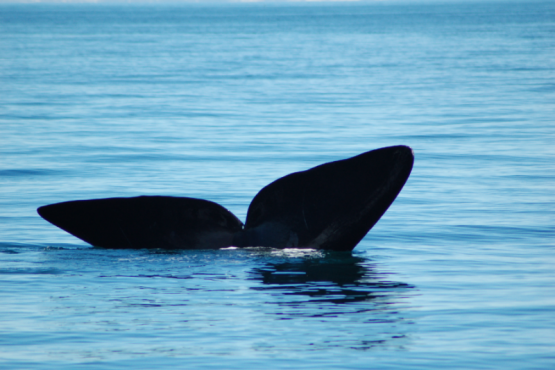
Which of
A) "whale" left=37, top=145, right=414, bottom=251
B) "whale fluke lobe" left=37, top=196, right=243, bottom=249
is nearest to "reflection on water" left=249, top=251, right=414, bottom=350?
"whale" left=37, top=145, right=414, bottom=251

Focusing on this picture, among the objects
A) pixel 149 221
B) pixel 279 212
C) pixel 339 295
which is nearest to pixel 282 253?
pixel 279 212

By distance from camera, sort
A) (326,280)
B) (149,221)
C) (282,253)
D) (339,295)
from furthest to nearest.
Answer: (282,253)
(326,280)
(149,221)
(339,295)

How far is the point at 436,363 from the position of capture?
553 cm

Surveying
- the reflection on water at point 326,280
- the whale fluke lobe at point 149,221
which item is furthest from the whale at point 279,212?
the reflection on water at point 326,280

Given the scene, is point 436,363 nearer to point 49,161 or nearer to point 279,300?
point 279,300

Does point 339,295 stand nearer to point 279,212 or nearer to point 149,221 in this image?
point 279,212

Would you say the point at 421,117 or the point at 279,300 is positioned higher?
the point at 421,117

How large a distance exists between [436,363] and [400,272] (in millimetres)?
2659

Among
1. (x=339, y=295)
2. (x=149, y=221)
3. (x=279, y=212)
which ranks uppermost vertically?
(x=279, y=212)

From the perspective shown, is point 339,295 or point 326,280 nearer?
point 339,295

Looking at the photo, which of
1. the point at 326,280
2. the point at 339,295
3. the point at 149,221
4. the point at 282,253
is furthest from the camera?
the point at 282,253

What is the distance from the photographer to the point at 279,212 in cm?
716

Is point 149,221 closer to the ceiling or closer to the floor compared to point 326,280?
closer to the ceiling

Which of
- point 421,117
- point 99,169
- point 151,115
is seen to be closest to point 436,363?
point 99,169
